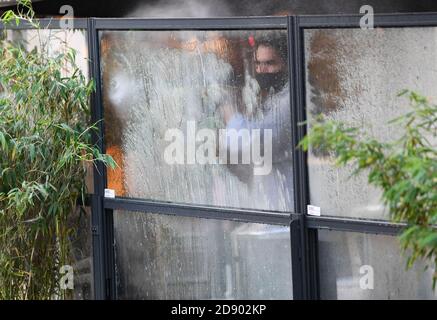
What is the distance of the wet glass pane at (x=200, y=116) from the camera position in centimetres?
523

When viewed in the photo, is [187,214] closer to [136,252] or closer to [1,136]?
[136,252]

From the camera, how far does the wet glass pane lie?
5234mm

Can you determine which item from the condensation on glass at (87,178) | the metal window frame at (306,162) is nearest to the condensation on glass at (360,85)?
the metal window frame at (306,162)

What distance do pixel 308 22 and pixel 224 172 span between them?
107 centimetres

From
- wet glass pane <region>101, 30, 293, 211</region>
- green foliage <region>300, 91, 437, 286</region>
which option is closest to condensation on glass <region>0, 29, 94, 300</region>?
wet glass pane <region>101, 30, 293, 211</region>

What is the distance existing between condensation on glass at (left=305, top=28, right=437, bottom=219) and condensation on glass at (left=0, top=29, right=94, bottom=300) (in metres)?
1.66

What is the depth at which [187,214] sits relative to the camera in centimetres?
561

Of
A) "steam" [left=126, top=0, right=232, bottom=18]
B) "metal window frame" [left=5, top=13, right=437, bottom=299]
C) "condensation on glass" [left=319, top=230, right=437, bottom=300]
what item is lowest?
"condensation on glass" [left=319, top=230, right=437, bottom=300]

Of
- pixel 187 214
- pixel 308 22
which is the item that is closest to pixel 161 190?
pixel 187 214

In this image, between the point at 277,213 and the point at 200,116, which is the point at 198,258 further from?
the point at 200,116

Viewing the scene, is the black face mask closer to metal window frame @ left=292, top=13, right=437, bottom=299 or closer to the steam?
metal window frame @ left=292, top=13, right=437, bottom=299

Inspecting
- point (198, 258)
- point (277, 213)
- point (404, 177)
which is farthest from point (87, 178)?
point (404, 177)

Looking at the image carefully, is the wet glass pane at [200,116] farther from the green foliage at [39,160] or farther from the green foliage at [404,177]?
the green foliage at [404,177]

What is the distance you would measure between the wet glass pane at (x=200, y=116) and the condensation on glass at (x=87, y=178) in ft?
0.54
